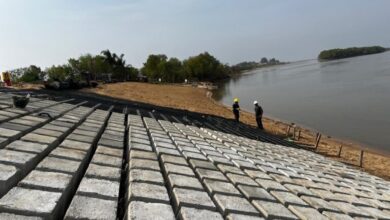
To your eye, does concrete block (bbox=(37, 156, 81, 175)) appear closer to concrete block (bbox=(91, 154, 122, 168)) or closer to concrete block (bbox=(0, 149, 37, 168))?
concrete block (bbox=(0, 149, 37, 168))

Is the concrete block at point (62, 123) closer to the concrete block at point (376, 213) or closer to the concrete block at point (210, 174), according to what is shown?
the concrete block at point (210, 174)

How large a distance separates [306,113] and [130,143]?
36.9 metres

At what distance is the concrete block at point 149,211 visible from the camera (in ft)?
7.93

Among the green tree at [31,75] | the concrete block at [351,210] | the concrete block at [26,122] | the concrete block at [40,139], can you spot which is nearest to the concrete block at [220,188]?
the concrete block at [351,210]

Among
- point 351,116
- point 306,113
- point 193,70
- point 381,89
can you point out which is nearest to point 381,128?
point 351,116

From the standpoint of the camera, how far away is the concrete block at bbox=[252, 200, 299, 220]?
3.11 metres

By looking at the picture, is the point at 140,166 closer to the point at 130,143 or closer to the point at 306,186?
the point at 130,143

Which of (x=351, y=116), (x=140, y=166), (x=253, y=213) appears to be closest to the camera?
(x=253, y=213)

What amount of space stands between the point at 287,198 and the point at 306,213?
40cm

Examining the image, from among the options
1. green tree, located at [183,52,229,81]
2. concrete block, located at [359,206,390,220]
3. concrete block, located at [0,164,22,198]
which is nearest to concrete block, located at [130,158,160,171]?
concrete block, located at [0,164,22,198]

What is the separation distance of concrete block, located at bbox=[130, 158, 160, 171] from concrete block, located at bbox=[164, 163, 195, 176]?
0.10m

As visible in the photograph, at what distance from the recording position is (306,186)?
492 centimetres

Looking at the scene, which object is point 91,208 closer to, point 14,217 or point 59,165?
point 14,217

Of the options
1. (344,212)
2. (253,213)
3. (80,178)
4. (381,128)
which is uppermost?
(80,178)
